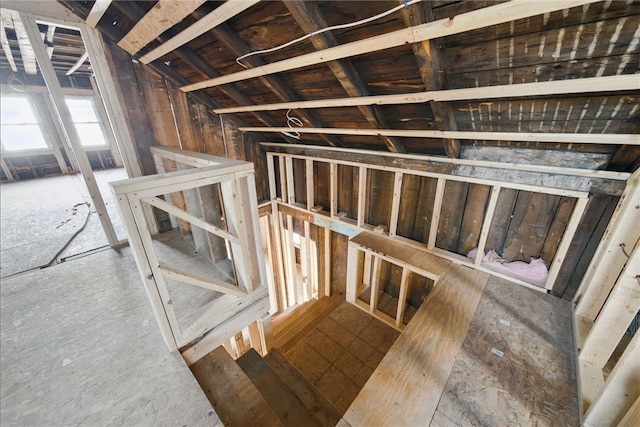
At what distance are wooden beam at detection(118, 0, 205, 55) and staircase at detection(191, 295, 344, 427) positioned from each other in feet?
8.00

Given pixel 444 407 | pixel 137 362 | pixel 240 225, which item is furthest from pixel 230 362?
pixel 444 407

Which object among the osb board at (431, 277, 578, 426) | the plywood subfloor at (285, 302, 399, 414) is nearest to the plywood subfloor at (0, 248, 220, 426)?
the osb board at (431, 277, 578, 426)

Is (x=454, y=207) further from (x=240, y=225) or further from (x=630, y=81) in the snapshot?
(x=240, y=225)

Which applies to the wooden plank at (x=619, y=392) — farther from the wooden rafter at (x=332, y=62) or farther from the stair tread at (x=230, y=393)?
the wooden rafter at (x=332, y=62)

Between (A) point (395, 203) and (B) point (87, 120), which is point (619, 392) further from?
(B) point (87, 120)

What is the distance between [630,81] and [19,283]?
455cm

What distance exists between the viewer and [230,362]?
1810 millimetres

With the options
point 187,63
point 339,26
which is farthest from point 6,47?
point 339,26

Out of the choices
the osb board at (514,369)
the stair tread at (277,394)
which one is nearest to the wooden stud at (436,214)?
the osb board at (514,369)

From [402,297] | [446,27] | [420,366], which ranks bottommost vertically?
[402,297]

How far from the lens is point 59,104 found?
2.19m

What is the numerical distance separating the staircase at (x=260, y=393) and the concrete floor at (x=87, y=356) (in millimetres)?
285

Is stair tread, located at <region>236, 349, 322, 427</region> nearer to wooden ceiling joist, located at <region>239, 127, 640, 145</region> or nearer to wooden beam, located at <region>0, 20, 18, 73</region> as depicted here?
wooden ceiling joist, located at <region>239, 127, 640, 145</region>

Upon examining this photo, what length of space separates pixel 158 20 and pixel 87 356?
7.79 ft
